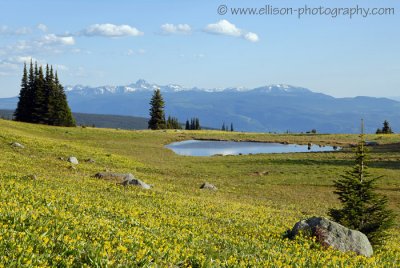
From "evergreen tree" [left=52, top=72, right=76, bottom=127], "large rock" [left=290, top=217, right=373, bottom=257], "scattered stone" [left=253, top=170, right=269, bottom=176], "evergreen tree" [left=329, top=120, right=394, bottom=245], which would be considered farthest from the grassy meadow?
"evergreen tree" [left=52, top=72, right=76, bottom=127]

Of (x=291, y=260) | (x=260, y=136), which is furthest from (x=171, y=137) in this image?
(x=291, y=260)

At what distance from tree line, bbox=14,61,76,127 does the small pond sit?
31419 mm

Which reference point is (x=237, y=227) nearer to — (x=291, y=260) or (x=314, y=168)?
(x=291, y=260)

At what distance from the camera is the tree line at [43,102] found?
105125mm

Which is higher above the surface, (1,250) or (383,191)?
(1,250)

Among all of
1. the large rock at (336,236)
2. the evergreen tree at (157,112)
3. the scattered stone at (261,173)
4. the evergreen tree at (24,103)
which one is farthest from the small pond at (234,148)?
the large rock at (336,236)

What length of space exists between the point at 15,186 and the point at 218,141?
3642 inches

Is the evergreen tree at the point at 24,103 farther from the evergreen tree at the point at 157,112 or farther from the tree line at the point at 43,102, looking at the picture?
the evergreen tree at the point at 157,112

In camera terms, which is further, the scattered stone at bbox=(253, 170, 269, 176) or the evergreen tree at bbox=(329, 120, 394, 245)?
the scattered stone at bbox=(253, 170, 269, 176)

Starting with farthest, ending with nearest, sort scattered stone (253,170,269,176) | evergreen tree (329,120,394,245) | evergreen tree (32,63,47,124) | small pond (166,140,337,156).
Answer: evergreen tree (32,63,47,124) < small pond (166,140,337,156) < scattered stone (253,170,269,176) < evergreen tree (329,120,394,245)

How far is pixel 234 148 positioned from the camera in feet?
321

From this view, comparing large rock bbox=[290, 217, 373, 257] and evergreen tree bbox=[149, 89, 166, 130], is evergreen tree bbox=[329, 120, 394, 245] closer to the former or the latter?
large rock bbox=[290, 217, 373, 257]

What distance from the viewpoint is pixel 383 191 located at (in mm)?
44562

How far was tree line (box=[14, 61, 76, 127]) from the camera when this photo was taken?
105 meters
